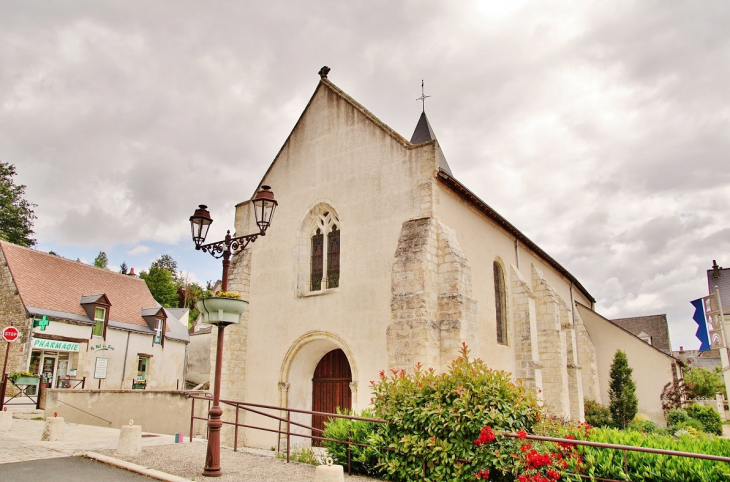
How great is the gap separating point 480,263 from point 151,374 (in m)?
20.3

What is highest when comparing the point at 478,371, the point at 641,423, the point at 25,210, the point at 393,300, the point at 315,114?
the point at 25,210

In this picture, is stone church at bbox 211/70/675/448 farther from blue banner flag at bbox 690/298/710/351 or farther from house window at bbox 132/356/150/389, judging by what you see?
house window at bbox 132/356/150/389

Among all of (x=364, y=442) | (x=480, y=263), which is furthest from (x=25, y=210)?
(x=364, y=442)

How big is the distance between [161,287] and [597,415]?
4444cm

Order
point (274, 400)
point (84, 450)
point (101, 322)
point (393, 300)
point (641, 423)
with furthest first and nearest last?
point (101, 322) < point (641, 423) < point (274, 400) < point (393, 300) < point (84, 450)

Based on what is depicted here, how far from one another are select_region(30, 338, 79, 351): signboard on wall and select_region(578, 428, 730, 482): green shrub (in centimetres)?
2130

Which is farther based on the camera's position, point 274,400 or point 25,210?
point 25,210

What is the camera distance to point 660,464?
6191 mm

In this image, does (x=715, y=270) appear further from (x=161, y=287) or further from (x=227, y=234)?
(x=161, y=287)

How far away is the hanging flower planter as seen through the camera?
313 inches

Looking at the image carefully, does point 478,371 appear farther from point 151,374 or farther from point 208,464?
point 151,374

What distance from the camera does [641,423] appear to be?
65.5 ft

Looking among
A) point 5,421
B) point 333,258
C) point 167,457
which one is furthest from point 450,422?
point 5,421

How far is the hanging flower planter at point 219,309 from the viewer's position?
26.0 feet
